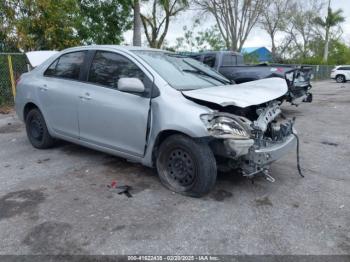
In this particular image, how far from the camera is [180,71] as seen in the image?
460 centimetres

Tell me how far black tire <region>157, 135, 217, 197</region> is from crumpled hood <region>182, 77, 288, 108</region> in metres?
0.51

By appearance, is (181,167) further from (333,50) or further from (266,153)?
(333,50)

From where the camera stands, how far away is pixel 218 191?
4102 mm

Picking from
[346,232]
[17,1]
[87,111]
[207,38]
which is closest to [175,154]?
[87,111]

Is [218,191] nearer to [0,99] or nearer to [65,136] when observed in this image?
[65,136]

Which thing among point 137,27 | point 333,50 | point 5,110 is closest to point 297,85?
point 137,27

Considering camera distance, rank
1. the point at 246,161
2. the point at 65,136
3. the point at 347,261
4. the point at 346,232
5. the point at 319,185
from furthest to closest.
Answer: the point at 65,136
the point at 319,185
the point at 246,161
the point at 346,232
the point at 347,261

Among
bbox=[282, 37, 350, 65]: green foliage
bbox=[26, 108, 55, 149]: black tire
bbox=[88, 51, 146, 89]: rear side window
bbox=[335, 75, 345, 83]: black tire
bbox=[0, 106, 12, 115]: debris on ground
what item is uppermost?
bbox=[282, 37, 350, 65]: green foliage

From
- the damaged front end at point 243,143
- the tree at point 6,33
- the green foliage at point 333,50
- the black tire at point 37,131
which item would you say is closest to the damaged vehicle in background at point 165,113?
the damaged front end at point 243,143

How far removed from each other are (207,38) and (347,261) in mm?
32037

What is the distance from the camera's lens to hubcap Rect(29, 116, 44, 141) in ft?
18.5

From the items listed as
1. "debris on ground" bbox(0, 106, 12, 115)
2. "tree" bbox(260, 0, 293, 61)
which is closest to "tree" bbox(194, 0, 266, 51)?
"tree" bbox(260, 0, 293, 61)

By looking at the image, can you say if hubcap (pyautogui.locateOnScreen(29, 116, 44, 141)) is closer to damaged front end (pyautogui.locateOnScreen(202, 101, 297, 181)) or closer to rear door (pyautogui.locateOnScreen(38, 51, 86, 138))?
rear door (pyautogui.locateOnScreen(38, 51, 86, 138))

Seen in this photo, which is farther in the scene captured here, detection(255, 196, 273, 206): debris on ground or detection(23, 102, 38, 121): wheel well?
detection(23, 102, 38, 121): wheel well
